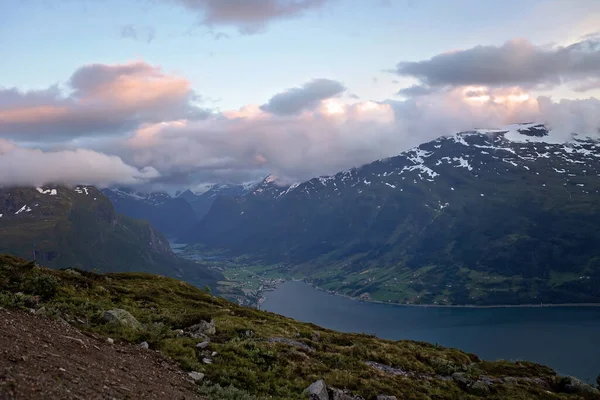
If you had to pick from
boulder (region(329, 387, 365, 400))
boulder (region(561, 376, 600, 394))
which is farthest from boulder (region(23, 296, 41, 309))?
boulder (region(561, 376, 600, 394))

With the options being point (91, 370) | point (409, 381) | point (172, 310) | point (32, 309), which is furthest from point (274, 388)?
point (172, 310)

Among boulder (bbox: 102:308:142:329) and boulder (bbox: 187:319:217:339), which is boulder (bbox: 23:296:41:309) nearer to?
boulder (bbox: 102:308:142:329)

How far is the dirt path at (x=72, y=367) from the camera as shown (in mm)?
12305

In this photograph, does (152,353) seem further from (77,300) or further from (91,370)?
(77,300)

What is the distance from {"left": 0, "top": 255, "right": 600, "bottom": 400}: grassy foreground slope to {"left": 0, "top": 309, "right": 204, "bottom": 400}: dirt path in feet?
5.41

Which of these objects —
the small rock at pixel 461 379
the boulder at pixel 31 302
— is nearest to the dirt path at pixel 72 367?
the boulder at pixel 31 302

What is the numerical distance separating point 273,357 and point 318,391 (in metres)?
5.00

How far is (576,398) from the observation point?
96.2 ft

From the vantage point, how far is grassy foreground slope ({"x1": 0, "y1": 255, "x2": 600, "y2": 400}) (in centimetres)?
2123

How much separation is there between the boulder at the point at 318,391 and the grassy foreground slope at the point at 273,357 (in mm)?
615

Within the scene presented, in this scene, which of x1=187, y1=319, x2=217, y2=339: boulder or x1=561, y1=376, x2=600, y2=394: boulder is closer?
x1=187, y1=319, x2=217, y2=339: boulder

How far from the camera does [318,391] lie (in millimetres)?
20172

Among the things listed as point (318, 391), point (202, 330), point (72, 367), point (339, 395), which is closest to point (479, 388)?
point (339, 395)

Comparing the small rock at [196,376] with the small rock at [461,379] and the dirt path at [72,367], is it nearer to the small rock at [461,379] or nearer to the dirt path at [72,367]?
the dirt path at [72,367]
